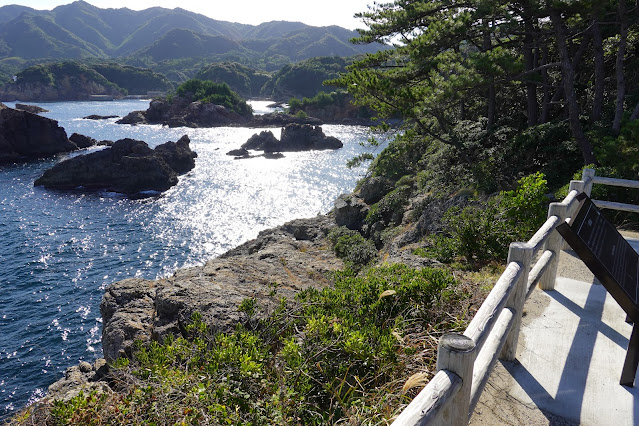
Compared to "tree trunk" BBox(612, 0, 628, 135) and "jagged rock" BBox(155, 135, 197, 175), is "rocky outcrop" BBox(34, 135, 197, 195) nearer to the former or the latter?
"jagged rock" BBox(155, 135, 197, 175)

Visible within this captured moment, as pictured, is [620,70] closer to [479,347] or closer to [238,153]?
[479,347]

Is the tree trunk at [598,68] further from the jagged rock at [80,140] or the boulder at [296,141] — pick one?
the jagged rock at [80,140]

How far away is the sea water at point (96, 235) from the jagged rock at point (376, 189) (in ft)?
35.9

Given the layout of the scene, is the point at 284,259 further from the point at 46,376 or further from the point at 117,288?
the point at 46,376

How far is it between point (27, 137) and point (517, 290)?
66.8 meters

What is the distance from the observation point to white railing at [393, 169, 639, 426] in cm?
232

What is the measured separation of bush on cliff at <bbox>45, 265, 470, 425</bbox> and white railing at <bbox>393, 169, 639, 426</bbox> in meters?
0.64

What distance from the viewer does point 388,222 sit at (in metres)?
19.2

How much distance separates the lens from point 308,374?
420 centimetres

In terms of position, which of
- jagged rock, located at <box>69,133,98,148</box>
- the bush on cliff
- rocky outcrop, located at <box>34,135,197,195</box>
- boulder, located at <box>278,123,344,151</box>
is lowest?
rocky outcrop, located at <box>34,135,197,195</box>

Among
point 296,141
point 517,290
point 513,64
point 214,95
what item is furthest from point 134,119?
point 517,290

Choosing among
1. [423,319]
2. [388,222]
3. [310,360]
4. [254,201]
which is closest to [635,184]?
[423,319]

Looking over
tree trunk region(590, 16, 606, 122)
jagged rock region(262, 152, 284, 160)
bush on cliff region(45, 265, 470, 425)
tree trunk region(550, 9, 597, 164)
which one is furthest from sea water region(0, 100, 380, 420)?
tree trunk region(590, 16, 606, 122)

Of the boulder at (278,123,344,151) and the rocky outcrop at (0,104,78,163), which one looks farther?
the boulder at (278,123,344,151)
